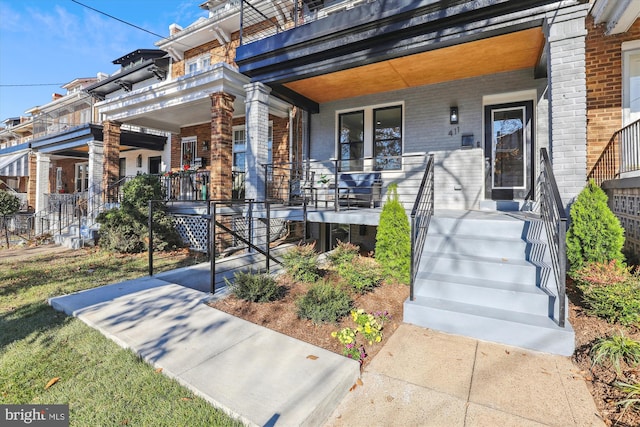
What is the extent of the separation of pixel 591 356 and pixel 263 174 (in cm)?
627

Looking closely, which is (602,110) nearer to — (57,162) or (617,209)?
(617,209)

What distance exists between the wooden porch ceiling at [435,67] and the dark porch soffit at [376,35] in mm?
375

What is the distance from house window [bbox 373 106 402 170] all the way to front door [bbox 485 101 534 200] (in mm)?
1933

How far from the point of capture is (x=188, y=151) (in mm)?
12102

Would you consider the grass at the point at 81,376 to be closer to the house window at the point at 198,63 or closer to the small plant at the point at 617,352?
the small plant at the point at 617,352

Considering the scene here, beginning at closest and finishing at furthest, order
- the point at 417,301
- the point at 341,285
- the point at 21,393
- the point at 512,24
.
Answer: the point at 21,393, the point at 417,301, the point at 341,285, the point at 512,24

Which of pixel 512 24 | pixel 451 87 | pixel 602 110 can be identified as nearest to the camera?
pixel 512 24

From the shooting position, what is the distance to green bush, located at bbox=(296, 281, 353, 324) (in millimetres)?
3352

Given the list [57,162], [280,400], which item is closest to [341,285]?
[280,400]

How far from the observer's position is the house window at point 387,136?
7695mm

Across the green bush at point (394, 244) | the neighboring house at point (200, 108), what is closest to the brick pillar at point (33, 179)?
the neighboring house at point (200, 108)

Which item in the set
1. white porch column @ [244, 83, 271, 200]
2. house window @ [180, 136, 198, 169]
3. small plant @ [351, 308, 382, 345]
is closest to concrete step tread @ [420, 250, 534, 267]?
small plant @ [351, 308, 382, 345]

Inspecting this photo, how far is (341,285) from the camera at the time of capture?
4.25 metres

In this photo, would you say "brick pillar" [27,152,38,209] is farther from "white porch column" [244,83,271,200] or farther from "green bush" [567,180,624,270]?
"green bush" [567,180,624,270]
